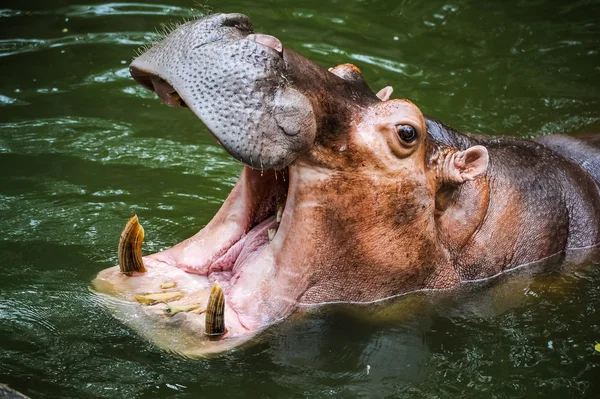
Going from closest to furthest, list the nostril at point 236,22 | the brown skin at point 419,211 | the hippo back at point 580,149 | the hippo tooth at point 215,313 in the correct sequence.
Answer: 1. the hippo tooth at point 215,313
2. the nostril at point 236,22
3. the brown skin at point 419,211
4. the hippo back at point 580,149

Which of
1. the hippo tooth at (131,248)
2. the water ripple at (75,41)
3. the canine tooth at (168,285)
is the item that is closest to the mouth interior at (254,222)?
the canine tooth at (168,285)

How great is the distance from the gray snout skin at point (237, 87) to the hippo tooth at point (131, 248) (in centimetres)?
65

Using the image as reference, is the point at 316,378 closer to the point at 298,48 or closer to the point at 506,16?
the point at 298,48

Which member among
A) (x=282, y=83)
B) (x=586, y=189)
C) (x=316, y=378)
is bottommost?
(x=316, y=378)

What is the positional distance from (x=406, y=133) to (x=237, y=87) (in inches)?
38.1

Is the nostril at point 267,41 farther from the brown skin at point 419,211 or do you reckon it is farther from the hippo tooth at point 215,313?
the hippo tooth at point 215,313

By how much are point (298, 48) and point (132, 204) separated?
10.5 ft

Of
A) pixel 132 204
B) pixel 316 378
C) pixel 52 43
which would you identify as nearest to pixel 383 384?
pixel 316 378

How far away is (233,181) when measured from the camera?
682cm

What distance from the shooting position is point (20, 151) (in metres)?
6.96

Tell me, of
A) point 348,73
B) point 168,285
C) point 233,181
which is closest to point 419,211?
point 348,73

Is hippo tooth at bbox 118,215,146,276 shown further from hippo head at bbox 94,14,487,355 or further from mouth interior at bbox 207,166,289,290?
mouth interior at bbox 207,166,289,290

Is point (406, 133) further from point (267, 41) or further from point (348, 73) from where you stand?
point (267, 41)

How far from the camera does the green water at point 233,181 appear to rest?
454cm
